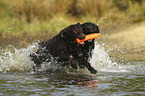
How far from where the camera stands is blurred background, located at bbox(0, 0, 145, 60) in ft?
46.2

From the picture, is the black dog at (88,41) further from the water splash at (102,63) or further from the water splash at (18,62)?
the water splash at (18,62)

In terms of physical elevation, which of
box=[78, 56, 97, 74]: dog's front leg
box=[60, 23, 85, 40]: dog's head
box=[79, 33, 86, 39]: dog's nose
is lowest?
box=[78, 56, 97, 74]: dog's front leg

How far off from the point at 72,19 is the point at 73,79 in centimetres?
840

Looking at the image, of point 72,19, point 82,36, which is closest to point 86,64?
point 82,36

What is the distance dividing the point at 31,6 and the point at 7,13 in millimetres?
1184

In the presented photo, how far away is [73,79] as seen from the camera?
838cm

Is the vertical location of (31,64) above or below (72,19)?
below

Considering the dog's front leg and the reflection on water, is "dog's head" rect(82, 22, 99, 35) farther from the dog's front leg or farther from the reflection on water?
the reflection on water

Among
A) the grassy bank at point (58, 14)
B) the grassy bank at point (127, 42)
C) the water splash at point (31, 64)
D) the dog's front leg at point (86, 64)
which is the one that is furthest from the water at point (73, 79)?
the grassy bank at point (58, 14)

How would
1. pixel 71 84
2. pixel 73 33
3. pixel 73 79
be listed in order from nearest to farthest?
pixel 71 84, pixel 73 79, pixel 73 33

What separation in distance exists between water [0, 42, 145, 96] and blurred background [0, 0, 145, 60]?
2.95 meters

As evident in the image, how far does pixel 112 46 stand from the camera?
13.7 m

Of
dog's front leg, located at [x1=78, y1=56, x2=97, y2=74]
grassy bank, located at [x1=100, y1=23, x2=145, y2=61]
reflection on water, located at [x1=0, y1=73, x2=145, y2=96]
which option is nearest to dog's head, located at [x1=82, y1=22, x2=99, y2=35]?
dog's front leg, located at [x1=78, y1=56, x2=97, y2=74]

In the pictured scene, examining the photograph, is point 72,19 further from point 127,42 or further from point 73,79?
point 73,79
